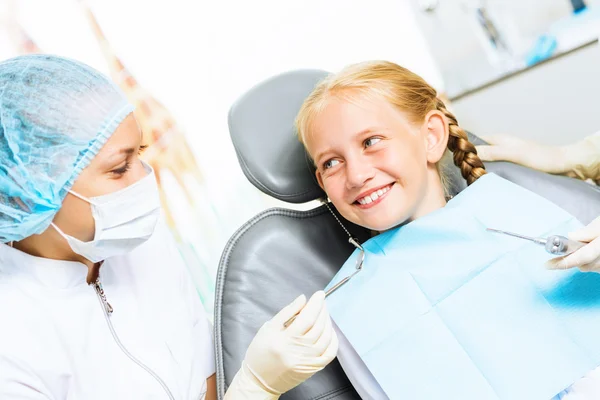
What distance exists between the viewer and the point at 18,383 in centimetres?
101

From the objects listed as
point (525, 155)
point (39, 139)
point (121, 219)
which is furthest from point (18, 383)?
point (525, 155)

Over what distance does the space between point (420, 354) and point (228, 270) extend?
48 centimetres

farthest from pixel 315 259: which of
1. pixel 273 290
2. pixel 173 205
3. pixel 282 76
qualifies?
pixel 173 205

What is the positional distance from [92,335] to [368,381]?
599mm

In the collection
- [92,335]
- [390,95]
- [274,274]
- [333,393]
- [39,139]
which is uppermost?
[39,139]

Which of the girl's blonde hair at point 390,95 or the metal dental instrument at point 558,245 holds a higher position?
the girl's blonde hair at point 390,95

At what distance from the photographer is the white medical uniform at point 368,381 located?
Answer: 1069mm

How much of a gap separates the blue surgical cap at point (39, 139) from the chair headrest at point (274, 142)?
366 millimetres

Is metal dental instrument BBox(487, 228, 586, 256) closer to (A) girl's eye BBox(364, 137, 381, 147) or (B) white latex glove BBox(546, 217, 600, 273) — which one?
(B) white latex glove BBox(546, 217, 600, 273)

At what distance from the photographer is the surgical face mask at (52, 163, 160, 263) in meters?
1.11

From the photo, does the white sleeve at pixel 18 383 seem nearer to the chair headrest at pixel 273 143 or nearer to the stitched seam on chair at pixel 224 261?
the stitched seam on chair at pixel 224 261

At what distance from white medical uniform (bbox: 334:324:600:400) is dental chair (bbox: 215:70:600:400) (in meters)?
0.07

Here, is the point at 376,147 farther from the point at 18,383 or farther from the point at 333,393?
the point at 18,383

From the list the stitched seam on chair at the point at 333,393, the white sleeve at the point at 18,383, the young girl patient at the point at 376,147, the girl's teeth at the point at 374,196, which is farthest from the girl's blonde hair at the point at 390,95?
the white sleeve at the point at 18,383
